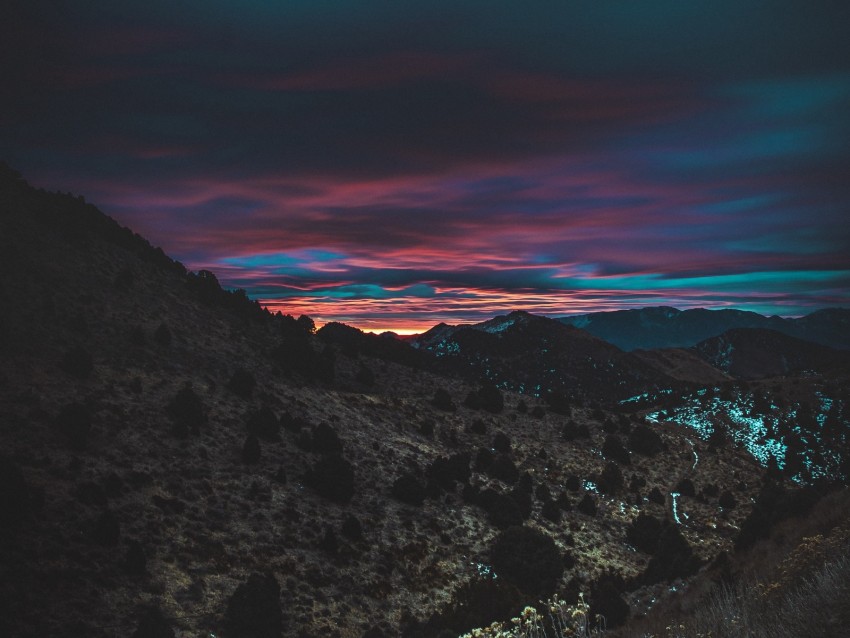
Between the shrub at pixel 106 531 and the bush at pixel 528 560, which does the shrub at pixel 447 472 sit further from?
the shrub at pixel 106 531

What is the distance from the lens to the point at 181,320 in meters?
63.1

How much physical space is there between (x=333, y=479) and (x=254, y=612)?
1538 centimetres

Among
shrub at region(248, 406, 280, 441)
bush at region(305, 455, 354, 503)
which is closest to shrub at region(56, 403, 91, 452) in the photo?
shrub at region(248, 406, 280, 441)

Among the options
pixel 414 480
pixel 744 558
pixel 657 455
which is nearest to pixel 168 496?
pixel 414 480

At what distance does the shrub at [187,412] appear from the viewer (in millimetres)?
37825

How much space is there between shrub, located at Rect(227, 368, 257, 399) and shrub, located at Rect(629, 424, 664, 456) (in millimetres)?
54710

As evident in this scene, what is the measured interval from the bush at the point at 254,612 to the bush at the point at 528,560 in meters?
17.0

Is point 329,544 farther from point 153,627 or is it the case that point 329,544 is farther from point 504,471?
point 504,471

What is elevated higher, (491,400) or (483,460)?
(491,400)

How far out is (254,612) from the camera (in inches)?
849

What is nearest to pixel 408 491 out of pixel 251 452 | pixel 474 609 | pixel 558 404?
pixel 251 452

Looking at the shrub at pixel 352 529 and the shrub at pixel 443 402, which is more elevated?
the shrub at pixel 443 402

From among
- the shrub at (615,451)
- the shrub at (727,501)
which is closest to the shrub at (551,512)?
the shrub at (615,451)

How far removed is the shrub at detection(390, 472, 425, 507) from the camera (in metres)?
39.8
